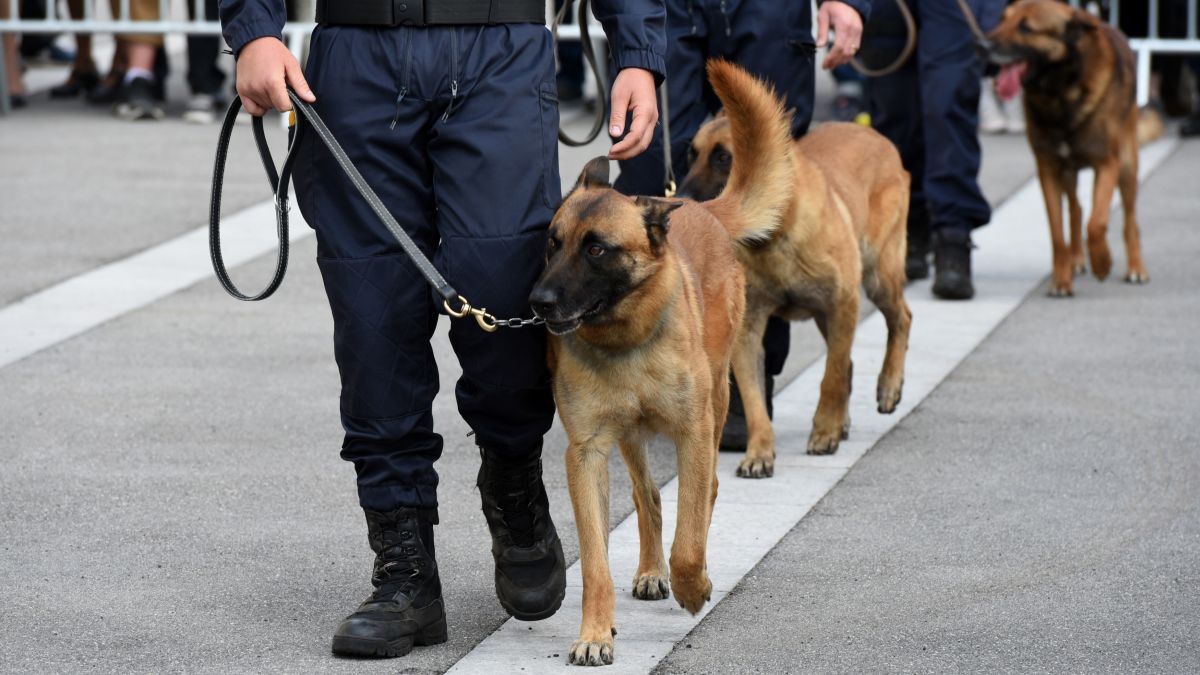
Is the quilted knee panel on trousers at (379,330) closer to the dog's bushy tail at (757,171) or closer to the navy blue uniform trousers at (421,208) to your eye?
the navy blue uniform trousers at (421,208)

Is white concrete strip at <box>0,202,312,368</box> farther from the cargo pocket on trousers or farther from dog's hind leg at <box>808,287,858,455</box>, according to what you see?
the cargo pocket on trousers

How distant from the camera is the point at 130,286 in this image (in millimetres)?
6934

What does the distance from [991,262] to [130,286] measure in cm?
463

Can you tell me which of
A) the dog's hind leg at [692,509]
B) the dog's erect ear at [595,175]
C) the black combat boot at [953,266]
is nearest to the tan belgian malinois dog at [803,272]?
the dog's erect ear at [595,175]

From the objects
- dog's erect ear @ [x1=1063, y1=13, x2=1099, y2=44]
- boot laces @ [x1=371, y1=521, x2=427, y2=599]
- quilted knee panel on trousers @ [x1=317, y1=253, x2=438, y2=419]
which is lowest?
boot laces @ [x1=371, y1=521, x2=427, y2=599]

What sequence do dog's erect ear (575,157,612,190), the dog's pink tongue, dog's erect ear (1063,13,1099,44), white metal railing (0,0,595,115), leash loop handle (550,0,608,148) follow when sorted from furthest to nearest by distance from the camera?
white metal railing (0,0,595,115) → the dog's pink tongue → dog's erect ear (1063,13,1099,44) → leash loop handle (550,0,608,148) → dog's erect ear (575,157,612,190)

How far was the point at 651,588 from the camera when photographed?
356cm

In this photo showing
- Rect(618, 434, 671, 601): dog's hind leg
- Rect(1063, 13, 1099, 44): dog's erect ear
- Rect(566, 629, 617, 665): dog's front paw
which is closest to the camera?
Rect(566, 629, 617, 665): dog's front paw

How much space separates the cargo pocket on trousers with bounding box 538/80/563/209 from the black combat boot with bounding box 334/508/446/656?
781mm

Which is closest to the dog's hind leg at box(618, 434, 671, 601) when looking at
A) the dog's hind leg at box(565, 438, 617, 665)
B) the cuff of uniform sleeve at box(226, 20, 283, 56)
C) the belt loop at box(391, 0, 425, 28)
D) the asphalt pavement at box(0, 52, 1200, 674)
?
the asphalt pavement at box(0, 52, 1200, 674)

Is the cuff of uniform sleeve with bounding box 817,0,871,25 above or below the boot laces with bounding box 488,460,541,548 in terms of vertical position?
above

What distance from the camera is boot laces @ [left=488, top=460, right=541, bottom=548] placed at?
3.39 metres

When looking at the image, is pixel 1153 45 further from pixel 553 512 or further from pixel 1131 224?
pixel 553 512

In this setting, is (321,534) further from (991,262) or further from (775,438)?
(991,262)
